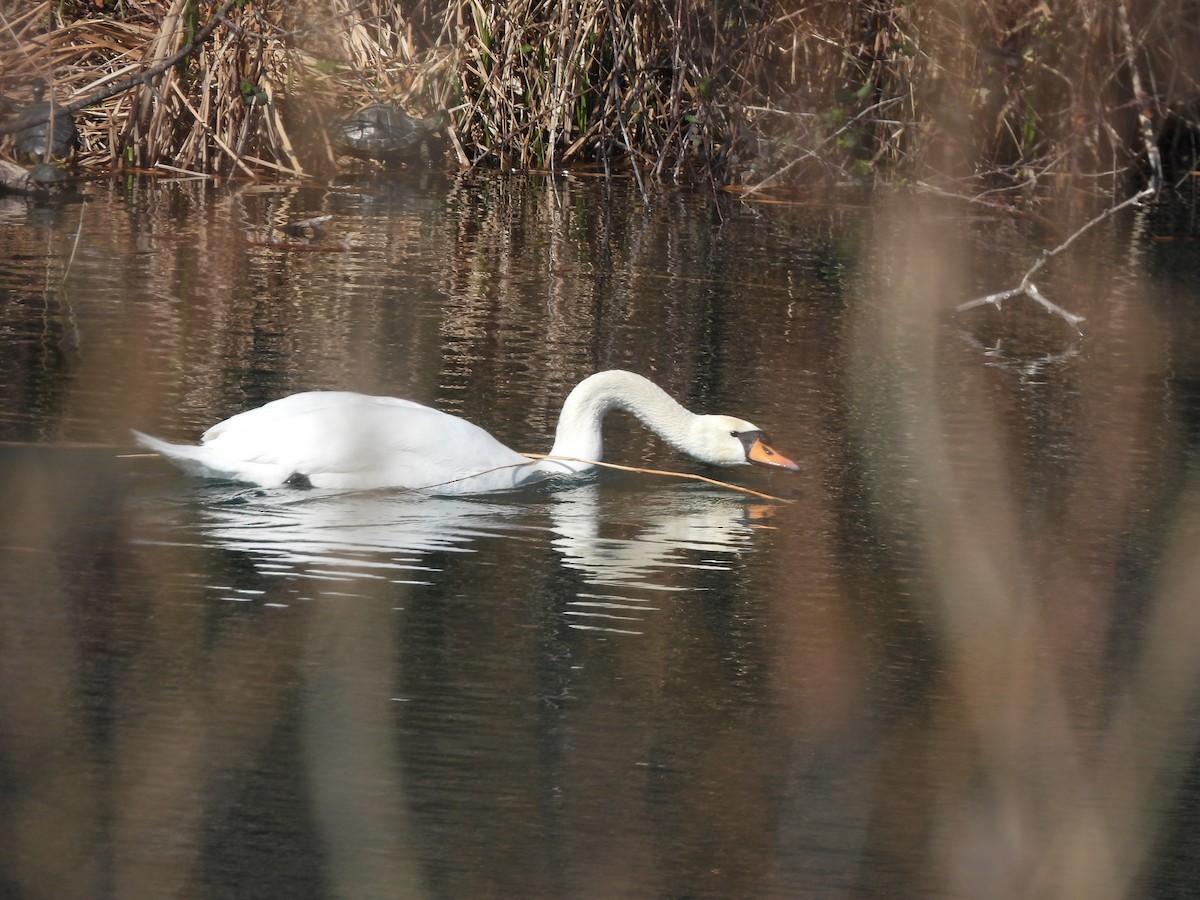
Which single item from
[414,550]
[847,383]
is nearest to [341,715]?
[414,550]

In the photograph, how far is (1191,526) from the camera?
5.25 m

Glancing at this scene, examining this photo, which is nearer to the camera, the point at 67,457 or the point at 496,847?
the point at 496,847

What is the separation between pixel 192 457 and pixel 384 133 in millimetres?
7517

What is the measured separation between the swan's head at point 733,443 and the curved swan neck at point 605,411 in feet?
0.21

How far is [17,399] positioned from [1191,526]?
3.48 metres

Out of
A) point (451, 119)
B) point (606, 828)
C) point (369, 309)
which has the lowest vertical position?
point (606, 828)

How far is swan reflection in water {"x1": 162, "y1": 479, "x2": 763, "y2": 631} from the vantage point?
14.5ft

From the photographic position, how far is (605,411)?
18.3 ft

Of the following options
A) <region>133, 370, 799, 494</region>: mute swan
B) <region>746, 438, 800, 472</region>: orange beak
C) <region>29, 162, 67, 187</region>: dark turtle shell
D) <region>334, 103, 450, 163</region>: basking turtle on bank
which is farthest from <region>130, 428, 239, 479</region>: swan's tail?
<region>334, 103, 450, 163</region>: basking turtle on bank

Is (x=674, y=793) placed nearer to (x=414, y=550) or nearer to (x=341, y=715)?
(x=341, y=715)

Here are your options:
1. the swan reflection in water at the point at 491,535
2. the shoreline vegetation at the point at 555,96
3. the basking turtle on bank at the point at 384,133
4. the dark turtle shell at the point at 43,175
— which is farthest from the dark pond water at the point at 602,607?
the basking turtle on bank at the point at 384,133

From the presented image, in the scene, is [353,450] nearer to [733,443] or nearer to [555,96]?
[733,443]

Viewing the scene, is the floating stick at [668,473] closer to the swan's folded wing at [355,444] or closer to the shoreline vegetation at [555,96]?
the swan's folded wing at [355,444]

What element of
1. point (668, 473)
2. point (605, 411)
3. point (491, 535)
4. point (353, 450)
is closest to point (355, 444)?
point (353, 450)
